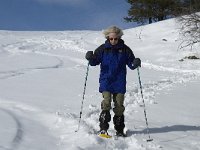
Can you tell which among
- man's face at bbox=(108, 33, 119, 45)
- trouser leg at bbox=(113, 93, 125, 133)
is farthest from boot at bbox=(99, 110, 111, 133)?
man's face at bbox=(108, 33, 119, 45)

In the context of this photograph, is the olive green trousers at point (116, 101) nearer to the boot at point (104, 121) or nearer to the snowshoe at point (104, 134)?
the boot at point (104, 121)

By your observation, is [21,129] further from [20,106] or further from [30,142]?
[20,106]

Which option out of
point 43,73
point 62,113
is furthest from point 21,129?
point 43,73

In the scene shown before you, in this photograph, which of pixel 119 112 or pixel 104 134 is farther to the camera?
pixel 119 112

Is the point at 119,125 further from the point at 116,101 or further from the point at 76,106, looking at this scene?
the point at 76,106

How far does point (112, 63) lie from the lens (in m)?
6.76

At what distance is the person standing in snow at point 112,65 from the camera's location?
6.75m

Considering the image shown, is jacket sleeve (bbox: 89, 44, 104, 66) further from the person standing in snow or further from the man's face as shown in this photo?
the man's face

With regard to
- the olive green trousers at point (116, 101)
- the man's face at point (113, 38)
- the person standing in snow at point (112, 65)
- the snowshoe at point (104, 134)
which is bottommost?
the snowshoe at point (104, 134)

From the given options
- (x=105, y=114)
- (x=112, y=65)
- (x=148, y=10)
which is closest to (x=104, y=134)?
(x=105, y=114)

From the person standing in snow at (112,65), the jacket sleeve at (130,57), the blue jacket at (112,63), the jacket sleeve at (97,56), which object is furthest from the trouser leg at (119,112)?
the jacket sleeve at (97,56)

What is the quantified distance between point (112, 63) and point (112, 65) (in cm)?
3

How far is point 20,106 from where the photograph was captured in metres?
8.37

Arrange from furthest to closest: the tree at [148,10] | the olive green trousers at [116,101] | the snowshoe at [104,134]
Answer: the tree at [148,10], the olive green trousers at [116,101], the snowshoe at [104,134]
